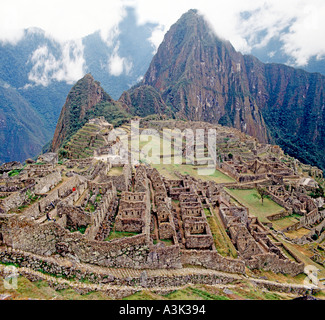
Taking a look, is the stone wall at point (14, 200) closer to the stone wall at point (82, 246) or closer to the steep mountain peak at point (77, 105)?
the stone wall at point (82, 246)

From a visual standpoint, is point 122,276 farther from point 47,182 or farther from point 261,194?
point 261,194

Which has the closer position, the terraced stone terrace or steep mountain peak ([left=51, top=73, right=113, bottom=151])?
the terraced stone terrace

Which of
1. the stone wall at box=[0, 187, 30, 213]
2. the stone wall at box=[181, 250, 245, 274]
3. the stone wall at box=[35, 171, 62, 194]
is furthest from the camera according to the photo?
the stone wall at box=[181, 250, 245, 274]

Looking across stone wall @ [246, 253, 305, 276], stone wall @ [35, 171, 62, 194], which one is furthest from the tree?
stone wall @ [35, 171, 62, 194]

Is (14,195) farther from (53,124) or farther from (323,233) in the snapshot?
(53,124)

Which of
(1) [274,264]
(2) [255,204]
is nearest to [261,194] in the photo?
(2) [255,204]

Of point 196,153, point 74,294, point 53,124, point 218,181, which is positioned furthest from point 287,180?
point 53,124

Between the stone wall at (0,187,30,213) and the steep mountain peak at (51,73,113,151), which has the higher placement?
the steep mountain peak at (51,73,113,151)

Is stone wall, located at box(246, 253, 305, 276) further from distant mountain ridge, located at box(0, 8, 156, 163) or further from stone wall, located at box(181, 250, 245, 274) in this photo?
distant mountain ridge, located at box(0, 8, 156, 163)

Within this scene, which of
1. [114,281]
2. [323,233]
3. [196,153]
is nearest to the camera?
[114,281]
